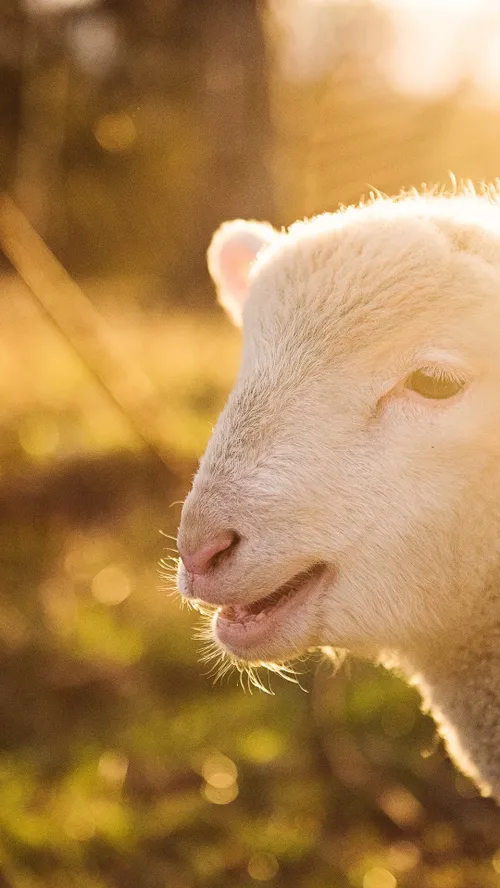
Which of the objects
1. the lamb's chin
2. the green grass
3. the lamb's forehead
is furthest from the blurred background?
the lamb's forehead

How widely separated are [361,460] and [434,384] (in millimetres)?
237

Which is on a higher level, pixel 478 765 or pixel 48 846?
pixel 478 765

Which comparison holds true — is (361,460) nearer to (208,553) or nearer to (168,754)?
(208,553)

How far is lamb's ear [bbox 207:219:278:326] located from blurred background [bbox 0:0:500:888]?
1377 mm

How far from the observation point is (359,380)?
1910 millimetres

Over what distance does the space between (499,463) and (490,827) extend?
2.09m

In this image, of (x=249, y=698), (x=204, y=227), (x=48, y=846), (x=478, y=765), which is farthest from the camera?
(x=204, y=227)

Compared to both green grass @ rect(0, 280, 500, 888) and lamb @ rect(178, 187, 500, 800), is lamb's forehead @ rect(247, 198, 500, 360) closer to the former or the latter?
lamb @ rect(178, 187, 500, 800)

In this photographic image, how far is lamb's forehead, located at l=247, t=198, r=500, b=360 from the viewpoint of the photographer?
1893mm

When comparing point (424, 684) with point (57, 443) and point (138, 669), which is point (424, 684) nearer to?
point (138, 669)

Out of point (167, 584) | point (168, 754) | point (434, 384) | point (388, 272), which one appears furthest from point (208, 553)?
point (167, 584)

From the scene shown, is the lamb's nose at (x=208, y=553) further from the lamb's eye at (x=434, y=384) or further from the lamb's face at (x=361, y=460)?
the lamb's eye at (x=434, y=384)

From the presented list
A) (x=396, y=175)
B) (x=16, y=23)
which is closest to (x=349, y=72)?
(x=396, y=175)

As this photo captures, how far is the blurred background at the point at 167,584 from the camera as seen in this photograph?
3.25 m
